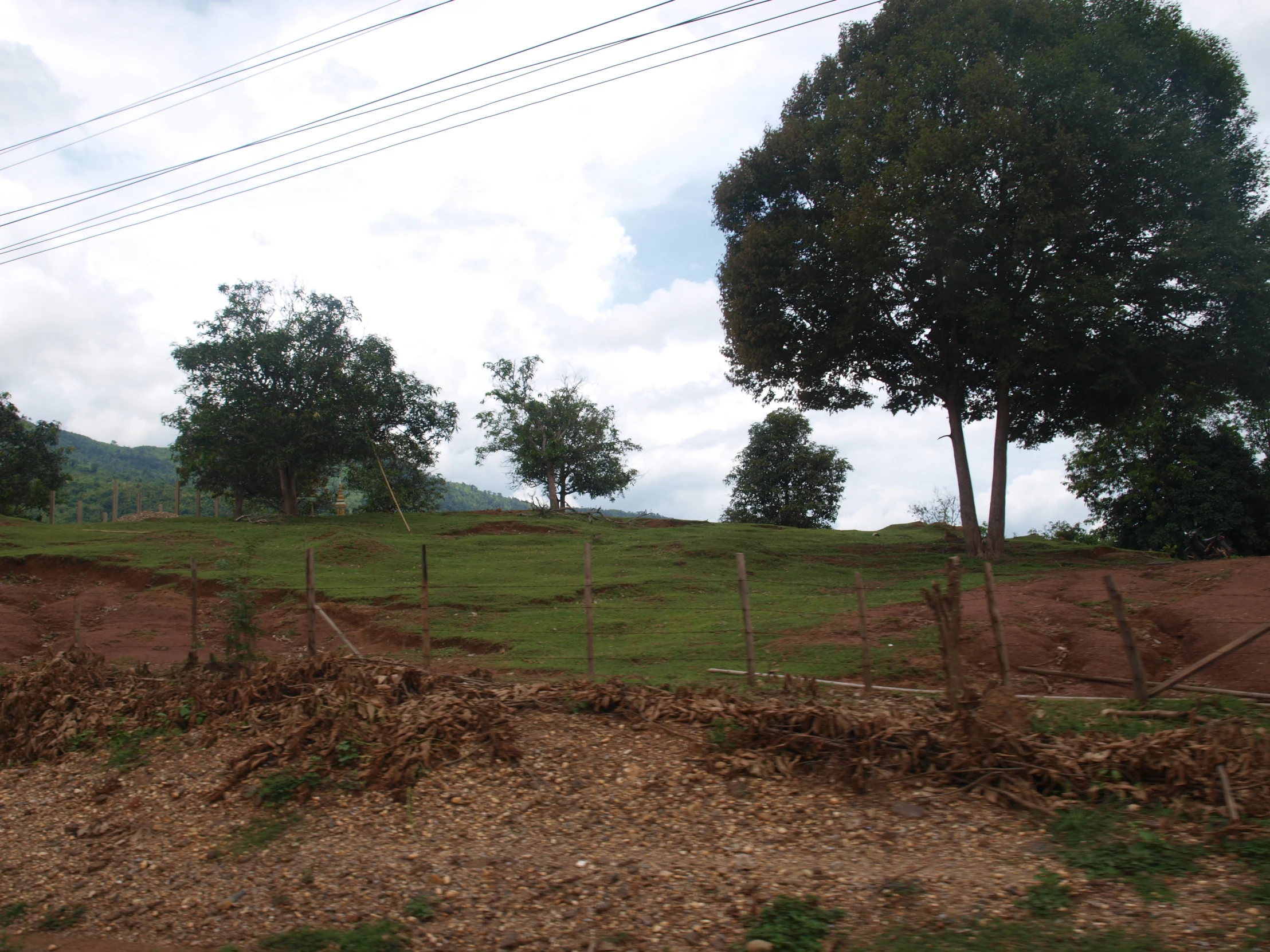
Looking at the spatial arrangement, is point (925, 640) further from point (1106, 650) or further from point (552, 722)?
point (552, 722)

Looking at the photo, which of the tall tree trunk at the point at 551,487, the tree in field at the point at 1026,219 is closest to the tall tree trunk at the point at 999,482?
the tree in field at the point at 1026,219

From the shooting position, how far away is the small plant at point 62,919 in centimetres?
610

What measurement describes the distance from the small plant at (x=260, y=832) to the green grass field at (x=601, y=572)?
14.7 ft

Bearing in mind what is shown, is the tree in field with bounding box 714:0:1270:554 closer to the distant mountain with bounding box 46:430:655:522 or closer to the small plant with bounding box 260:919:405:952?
the small plant with bounding box 260:919:405:952

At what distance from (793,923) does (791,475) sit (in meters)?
40.6

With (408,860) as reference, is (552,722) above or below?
above

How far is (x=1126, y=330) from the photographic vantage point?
20516 mm

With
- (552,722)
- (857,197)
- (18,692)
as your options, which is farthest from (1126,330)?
(18,692)

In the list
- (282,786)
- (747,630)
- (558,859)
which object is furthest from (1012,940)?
(282,786)

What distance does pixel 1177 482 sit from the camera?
1341 inches

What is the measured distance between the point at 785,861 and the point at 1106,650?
7.56 meters

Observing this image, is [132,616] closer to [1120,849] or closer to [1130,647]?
[1130,647]

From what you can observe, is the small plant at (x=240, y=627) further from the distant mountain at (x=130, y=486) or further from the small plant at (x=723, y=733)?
the distant mountain at (x=130, y=486)

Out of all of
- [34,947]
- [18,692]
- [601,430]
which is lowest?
[34,947]
